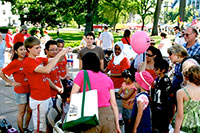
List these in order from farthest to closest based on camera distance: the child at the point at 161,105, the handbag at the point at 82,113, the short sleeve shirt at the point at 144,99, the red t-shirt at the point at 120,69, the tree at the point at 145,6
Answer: the tree at the point at 145,6 → the red t-shirt at the point at 120,69 → the child at the point at 161,105 → the short sleeve shirt at the point at 144,99 → the handbag at the point at 82,113

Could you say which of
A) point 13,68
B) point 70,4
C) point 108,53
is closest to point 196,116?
point 13,68

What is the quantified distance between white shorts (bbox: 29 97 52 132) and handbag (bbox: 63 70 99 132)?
3.99ft

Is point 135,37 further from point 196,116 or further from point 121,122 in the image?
point 196,116

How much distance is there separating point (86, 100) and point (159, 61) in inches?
95.7

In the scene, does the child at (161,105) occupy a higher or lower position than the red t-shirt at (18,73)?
lower

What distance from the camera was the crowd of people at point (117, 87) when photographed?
269 cm

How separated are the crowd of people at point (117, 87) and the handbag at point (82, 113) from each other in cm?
15

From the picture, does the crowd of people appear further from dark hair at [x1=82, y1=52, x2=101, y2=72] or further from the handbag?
the handbag

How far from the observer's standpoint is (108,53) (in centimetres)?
895

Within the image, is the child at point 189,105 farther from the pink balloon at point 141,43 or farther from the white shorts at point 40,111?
the pink balloon at point 141,43

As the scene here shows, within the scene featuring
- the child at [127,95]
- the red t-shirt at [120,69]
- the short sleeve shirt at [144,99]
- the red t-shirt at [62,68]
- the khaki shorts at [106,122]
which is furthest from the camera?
the red t-shirt at [120,69]

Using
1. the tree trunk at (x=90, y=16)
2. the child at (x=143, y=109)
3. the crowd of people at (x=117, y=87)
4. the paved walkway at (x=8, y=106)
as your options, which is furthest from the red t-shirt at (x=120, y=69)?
the tree trunk at (x=90, y=16)

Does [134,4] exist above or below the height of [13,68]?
above

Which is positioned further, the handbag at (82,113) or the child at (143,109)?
the child at (143,109)
